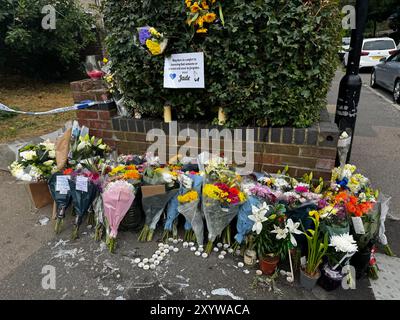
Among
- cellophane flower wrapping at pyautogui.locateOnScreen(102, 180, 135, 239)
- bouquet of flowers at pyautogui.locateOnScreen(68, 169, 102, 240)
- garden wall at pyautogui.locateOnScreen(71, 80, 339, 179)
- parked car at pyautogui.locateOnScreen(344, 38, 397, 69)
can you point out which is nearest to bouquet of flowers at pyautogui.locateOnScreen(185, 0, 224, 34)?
garden wall at pyautogui.locateOnScreen(71, 80, 339, 179)

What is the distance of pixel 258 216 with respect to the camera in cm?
206

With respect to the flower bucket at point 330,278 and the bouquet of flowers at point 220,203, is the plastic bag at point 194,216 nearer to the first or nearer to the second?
the bouquet of flowers at point 220,203

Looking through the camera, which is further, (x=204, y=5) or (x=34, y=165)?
(x=34, y=165)

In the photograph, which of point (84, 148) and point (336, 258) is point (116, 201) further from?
point (336, 258)

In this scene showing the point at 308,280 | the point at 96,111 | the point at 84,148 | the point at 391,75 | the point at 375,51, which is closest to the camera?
the point at 308,280

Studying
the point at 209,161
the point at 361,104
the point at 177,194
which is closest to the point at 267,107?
the point at 209,161

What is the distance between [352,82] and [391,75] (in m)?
6.73

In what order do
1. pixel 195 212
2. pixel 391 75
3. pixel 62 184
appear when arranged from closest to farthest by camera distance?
pixel 195 212
pixel 62 184
pixel 391 75

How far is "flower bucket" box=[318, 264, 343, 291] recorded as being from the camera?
1948 millimetres

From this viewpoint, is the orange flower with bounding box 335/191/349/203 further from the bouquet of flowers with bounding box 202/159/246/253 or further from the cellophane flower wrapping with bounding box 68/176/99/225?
the cellophane flower wrapping with bounding box 68/176/99/225

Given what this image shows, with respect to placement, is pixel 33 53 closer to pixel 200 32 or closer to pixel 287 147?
pixel 200 32

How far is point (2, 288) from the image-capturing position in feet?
6.69

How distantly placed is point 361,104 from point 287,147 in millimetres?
6128

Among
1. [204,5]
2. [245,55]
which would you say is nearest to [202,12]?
[204,5]
